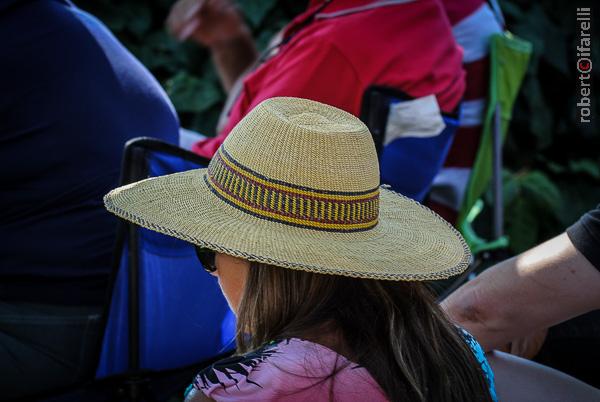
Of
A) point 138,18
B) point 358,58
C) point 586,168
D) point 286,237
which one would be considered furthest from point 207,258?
point 586,168

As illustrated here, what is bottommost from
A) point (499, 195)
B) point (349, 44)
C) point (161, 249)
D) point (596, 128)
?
point (596, 128)

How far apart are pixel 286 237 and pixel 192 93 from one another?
11.5 ft

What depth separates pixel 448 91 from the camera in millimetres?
2705

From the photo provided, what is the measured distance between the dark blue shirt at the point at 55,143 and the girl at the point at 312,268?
0.77 m

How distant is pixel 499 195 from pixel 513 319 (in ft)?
5.81

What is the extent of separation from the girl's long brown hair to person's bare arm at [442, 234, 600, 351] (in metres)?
0.40

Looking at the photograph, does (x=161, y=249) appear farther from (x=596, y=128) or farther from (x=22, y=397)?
(x=596, y=128)

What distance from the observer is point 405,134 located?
257cm

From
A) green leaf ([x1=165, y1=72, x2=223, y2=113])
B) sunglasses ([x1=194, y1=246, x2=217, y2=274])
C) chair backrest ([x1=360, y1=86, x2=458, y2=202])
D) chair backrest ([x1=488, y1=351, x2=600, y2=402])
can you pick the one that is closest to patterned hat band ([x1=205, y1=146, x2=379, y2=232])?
sunglasses ([x1=194, y1=246, x2=217, y2=274])

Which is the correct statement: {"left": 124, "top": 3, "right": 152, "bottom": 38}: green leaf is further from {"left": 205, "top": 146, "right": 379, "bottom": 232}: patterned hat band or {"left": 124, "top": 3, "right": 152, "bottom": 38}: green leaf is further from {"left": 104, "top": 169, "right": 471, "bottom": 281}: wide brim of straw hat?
{"left": 205, "top": 146, "right": 379, "bottom": 232}: patterned hat band

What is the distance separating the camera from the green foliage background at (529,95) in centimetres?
464

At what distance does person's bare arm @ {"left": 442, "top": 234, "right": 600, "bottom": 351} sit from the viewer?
165 centimetres

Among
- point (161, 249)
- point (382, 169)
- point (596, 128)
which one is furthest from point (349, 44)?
point (596, 128)

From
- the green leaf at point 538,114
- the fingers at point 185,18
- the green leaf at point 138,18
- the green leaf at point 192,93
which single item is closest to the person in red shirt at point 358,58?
the fingers at point 185,18
